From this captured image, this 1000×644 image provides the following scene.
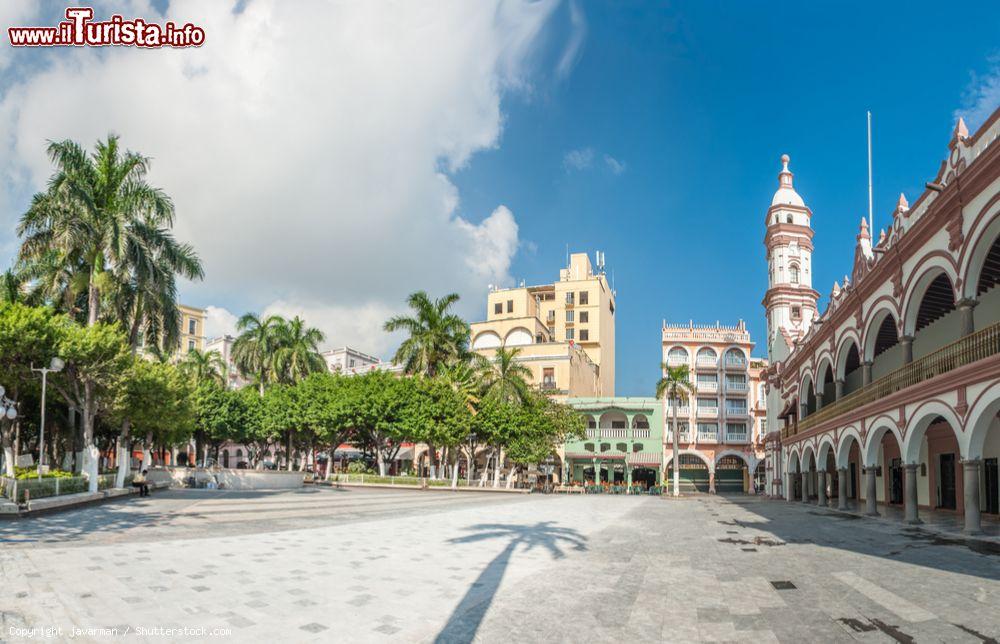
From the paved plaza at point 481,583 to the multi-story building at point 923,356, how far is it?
13.4 ft

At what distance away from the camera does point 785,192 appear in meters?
55.8

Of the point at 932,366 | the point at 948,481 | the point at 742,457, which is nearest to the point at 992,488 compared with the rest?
the point at 948,481

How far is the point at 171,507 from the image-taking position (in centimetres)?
2461

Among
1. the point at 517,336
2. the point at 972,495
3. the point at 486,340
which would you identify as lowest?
the point at 972,495

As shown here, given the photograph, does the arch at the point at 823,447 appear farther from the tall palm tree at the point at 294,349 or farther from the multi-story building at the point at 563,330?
the tall palm tree at the point at 294,349

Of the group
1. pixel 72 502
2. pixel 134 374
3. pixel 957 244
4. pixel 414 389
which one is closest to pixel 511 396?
pixel 414 389

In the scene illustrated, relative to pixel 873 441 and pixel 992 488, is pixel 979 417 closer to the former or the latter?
pixel 873 441

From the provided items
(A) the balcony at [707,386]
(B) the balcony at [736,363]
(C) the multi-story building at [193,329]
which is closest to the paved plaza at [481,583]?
(A) the balcony at [707,386]

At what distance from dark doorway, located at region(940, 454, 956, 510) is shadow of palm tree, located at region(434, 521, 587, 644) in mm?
18797

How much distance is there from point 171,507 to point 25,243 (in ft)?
43.4

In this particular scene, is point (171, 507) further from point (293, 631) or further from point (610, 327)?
point (610, 327)

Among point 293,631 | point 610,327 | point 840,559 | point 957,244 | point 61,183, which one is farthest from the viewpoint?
point 610,327

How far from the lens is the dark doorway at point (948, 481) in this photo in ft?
96.7

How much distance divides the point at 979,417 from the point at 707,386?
173 ft
